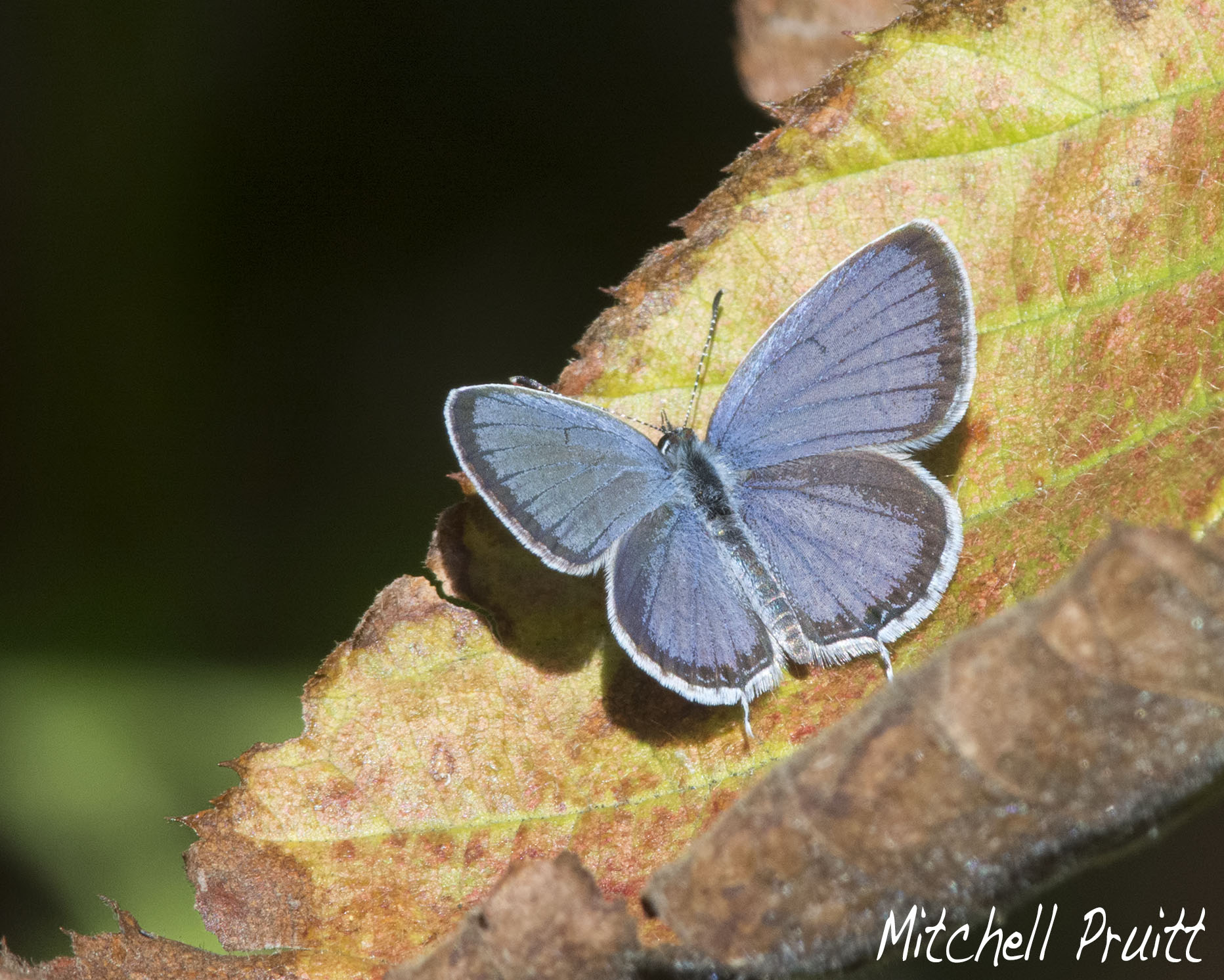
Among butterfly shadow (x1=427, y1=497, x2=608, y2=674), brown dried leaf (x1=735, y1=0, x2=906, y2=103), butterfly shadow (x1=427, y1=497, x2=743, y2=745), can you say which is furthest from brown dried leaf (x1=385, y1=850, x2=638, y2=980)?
brown dried leaf (x1=735, y1=0, x2=906, y2=103)

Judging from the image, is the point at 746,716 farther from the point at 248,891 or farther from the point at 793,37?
the point at 793,37

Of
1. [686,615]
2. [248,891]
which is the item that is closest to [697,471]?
[686,615]

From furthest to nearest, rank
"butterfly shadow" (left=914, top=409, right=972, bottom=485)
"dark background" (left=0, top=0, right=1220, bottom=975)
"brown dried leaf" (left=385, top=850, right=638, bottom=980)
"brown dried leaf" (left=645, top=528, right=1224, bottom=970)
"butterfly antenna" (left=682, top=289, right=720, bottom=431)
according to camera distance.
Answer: "dark background" (left=0, top=0, right=1220, bottom=975), "butterfly antenna" (left=682, top=289, right=720, bottom=431), "butterfly shadow" (left=914, top=409, right=972, bottom=485), "brown dried leaf" (left=385, top=850, right=638, bottom=980), "brown dried leaf" (left=645, top=528, right=1224, bottom=970)

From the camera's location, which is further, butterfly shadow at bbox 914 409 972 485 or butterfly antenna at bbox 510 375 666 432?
butterfly antenna at bbox 510 375 666 432

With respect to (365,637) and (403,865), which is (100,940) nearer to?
(403,865)

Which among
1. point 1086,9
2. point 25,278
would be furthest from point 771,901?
point 25,278

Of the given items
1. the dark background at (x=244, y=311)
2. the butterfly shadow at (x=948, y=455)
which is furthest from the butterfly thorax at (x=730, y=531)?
the dark background at (x=244, y=311)

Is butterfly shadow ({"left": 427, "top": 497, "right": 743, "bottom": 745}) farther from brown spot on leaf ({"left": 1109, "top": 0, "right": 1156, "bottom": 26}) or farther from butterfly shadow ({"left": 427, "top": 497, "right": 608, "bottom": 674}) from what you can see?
brown spot on leaf ({"left": 1109, "top": 0, "right": 1156, "bottom": 26})

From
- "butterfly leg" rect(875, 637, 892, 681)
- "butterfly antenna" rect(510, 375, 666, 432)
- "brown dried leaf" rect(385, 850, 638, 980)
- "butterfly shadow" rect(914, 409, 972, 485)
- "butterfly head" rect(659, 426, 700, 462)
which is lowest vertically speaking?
"butterfly leg" rect(875, 637, 892, 681)
